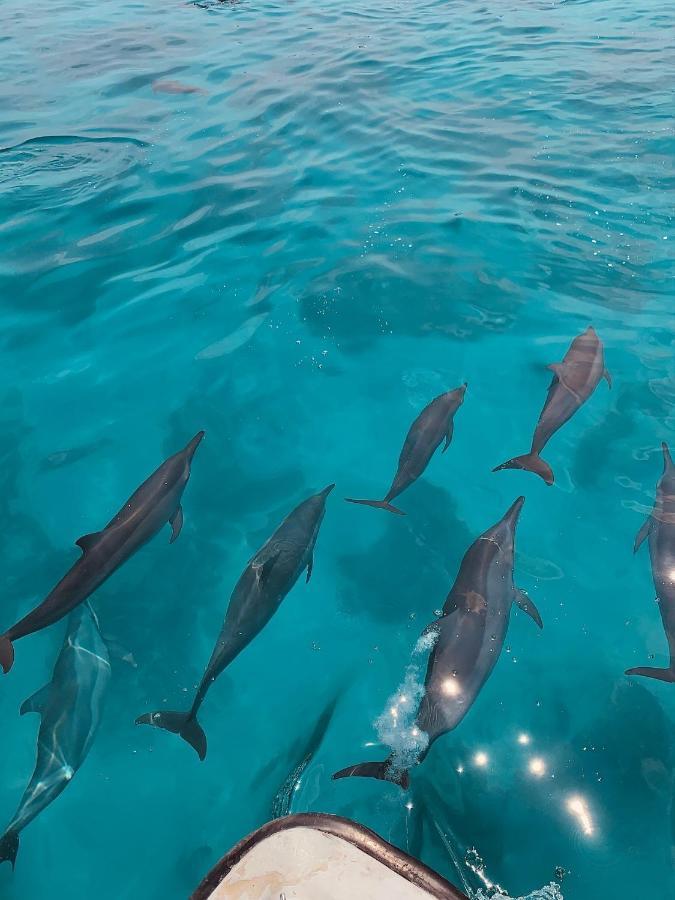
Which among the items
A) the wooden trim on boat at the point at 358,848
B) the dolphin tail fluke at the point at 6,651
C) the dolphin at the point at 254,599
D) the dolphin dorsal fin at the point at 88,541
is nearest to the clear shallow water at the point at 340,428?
the dolphin at the point at 254,599

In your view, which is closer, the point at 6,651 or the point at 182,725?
the point at 6,651

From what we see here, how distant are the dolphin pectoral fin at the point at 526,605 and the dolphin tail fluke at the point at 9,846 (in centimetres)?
384

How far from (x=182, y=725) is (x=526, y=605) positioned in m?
2.74

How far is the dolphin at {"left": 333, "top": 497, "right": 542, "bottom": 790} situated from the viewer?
4.18 m

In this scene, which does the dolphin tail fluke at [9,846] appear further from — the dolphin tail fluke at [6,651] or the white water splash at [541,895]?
the white water splash at [541,895]

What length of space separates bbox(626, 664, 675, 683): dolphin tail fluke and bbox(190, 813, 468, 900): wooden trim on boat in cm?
249

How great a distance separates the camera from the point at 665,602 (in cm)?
494

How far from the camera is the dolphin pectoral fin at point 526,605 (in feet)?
15.9

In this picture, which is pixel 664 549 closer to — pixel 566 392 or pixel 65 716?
pixel 566 392

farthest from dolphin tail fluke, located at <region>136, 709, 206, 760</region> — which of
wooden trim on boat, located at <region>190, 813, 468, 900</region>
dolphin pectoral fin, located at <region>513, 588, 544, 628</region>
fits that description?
dolphin pectoral fin, located at <region>513, 588, 544, 628</region>

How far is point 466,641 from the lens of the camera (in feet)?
14.6

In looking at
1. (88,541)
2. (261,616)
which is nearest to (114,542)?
(88,541)

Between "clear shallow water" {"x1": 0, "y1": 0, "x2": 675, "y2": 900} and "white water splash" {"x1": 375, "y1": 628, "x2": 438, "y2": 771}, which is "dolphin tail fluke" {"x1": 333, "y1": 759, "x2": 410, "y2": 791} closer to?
"white water splash" {"x1": 375, "y1": 628, "x2": 438, "y2": 771}

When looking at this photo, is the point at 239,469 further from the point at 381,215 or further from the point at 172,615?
the point at 381,215
